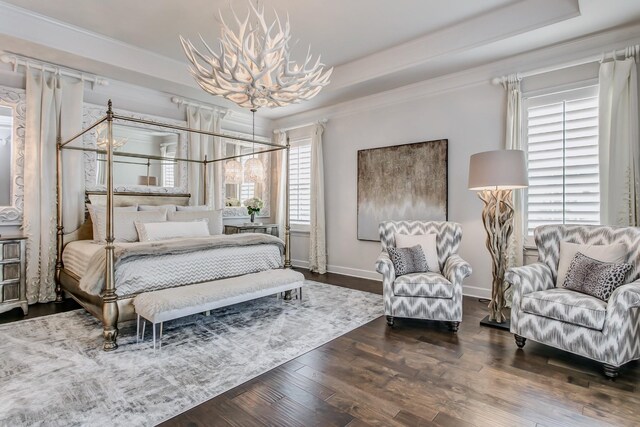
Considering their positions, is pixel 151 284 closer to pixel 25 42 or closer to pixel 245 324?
pixel 245 324

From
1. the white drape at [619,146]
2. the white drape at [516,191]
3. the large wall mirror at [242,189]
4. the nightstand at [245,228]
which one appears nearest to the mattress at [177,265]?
the nightstand at [245,228]

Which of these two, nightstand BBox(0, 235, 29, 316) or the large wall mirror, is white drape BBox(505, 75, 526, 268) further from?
nightstand BBox(0, 235, 29, 316)

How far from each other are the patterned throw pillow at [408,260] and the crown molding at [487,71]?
8.02 feet

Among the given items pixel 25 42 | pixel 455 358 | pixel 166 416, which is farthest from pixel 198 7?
pixel 455 358

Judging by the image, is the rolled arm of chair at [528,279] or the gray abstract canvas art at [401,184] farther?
the gray abstract canvas art at [401,184]

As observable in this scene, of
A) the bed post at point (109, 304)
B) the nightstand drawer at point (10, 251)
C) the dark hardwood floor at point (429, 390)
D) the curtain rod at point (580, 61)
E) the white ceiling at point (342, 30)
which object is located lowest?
the dark hardwood floor at point (429, 390)

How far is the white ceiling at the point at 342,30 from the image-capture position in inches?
135

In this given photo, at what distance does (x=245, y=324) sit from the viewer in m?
3.43

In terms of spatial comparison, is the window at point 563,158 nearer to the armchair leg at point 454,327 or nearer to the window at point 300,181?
the armchair leg at point 454,327

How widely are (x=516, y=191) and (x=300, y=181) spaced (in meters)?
3.75

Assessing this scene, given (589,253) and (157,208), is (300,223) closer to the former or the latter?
(157,208)

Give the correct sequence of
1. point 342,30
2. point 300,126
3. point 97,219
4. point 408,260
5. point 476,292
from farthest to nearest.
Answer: point 300,126 → point 476,292 → point 97,219 → point 342,30 → point 408,260

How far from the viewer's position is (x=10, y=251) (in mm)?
3658

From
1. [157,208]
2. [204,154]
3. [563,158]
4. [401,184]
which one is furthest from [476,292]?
[204,154]
